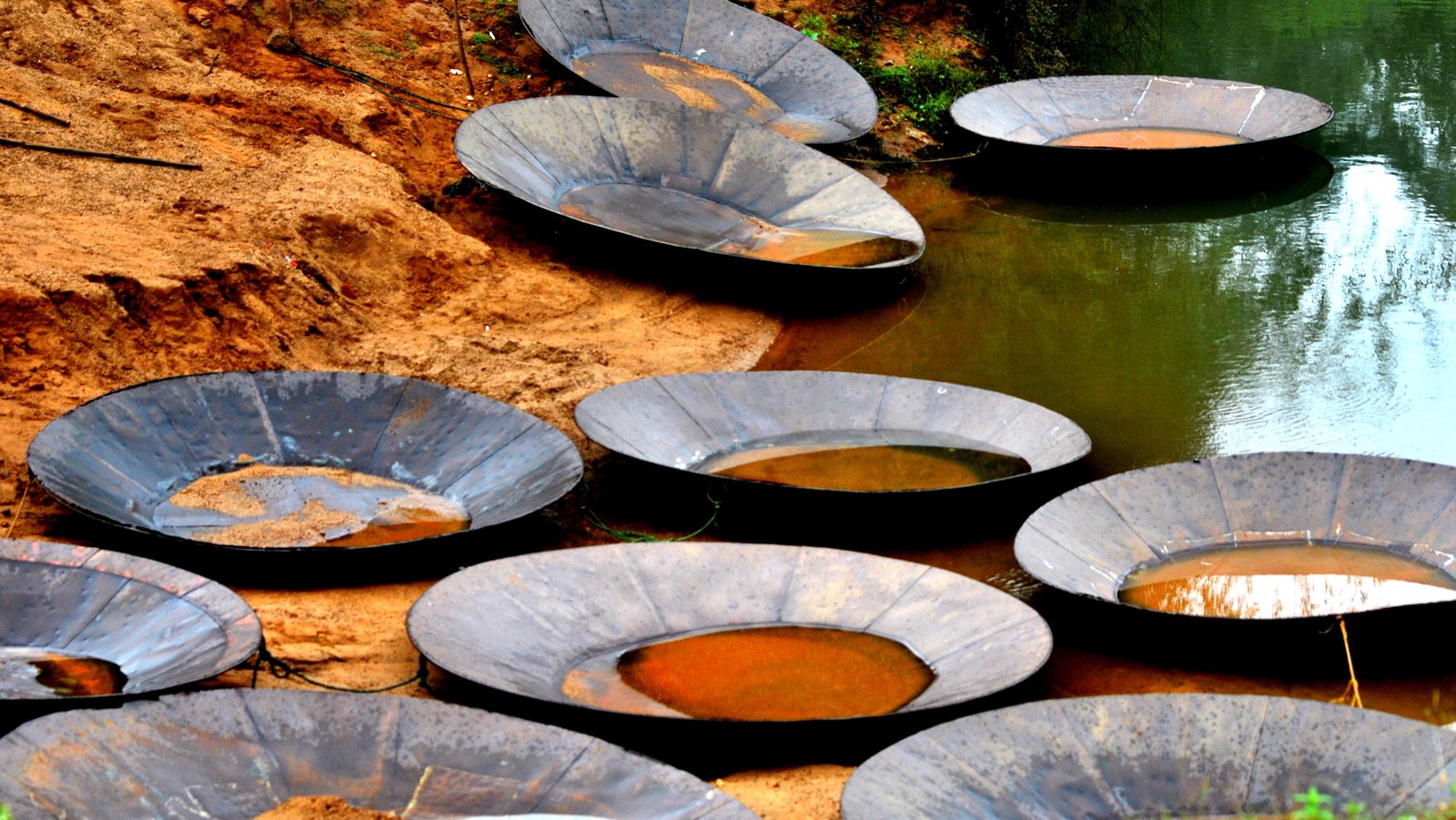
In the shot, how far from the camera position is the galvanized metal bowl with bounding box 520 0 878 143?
1302 centimetres

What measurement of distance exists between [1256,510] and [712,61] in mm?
8094

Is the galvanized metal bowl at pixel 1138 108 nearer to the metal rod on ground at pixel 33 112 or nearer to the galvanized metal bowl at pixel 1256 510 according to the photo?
the galvanized metal bowl at pixel 1256 510

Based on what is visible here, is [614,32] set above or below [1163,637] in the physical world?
above

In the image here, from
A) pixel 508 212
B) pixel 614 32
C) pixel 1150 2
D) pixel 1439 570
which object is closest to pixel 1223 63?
pixel 1150 2

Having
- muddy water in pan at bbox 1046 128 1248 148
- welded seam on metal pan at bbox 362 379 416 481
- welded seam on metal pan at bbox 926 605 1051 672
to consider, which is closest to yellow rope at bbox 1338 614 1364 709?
welded seam on metal pan at bbox 926 605 1051 672

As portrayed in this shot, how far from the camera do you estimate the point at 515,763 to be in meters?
4.71

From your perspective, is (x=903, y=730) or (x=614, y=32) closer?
(x=903, y=730)

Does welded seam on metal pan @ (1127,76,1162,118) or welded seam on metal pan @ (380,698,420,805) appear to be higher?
welded seam on metal pan @ (1127,76,1162,118)

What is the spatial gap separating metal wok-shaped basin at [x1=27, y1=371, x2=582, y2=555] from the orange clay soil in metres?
0.32

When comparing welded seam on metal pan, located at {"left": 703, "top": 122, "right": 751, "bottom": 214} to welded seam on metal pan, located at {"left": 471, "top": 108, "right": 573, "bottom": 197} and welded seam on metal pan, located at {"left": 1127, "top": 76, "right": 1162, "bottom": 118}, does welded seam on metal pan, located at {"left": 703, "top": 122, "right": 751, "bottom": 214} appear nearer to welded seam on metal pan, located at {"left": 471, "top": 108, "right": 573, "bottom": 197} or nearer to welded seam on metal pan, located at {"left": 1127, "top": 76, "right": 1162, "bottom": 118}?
welded seam on metal pan, located at {"left": 471, "top": 108, "right": 573, "bottom": 197}

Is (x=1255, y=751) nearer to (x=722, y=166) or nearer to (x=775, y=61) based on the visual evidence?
(x=722, y=166)

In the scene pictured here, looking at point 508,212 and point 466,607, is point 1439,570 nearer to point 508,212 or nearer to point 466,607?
point 466,607

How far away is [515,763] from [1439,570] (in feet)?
14.7

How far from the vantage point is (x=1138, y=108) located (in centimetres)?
1486
